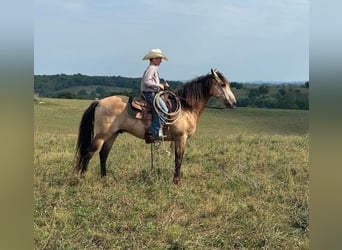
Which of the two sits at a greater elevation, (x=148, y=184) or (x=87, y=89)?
(x=87, y=89)

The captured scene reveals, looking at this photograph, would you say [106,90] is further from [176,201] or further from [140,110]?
[176,201]

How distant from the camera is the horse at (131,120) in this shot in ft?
19.6

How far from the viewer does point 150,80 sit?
18.7 feet

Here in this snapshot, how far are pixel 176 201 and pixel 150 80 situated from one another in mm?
1791

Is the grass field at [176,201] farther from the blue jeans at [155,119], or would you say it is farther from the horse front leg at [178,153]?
the blue jeans at [155,119]

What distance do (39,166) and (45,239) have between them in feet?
9.66

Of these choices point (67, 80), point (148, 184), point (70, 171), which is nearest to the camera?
point (148, 184)

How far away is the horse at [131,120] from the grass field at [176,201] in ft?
0.85
